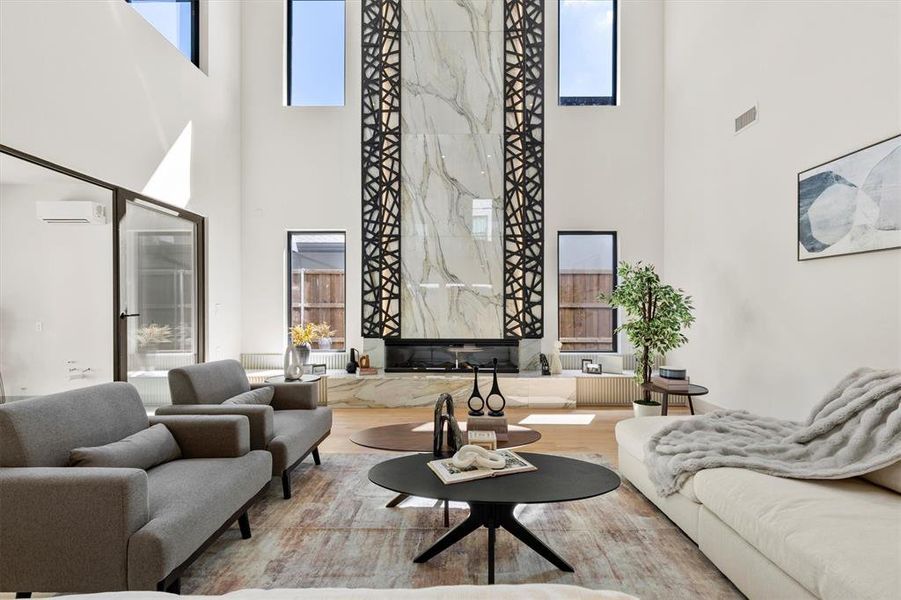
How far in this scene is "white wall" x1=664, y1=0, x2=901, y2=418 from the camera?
3.59 m

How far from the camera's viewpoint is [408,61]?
7.28 metres

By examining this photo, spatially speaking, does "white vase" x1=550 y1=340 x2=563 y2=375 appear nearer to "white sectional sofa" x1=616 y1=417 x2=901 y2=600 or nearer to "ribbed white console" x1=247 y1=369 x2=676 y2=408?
"ribbed white console" x1=247 y1=369 x2=676 y2=408

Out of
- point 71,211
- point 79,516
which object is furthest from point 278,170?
point 79,516

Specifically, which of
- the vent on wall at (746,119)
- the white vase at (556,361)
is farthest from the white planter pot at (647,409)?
the vent on wall at (746,119)

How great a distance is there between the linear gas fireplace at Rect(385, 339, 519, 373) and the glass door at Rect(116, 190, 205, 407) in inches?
91.6

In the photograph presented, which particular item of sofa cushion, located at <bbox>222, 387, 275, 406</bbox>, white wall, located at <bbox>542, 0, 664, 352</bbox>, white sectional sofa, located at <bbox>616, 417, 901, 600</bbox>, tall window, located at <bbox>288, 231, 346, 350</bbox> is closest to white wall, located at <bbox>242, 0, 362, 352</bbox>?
tall window, located at <bbox>288, 231, 346, 350</bbox>

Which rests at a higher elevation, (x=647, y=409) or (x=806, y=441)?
(x=806, y=441)

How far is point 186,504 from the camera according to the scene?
94.2 inches

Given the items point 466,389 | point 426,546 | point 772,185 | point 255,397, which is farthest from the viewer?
point 466,389

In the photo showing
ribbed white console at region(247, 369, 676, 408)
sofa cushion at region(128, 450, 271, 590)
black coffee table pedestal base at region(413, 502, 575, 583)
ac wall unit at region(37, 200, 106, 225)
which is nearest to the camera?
sofa cushion at region(128, 450, 271, 590)

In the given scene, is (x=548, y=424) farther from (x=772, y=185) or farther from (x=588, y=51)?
(x=588, y=51)

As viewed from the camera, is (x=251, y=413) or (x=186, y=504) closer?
(x=186, y=504)

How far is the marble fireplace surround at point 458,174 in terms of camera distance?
7.27 m

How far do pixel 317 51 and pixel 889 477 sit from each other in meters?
7.44
